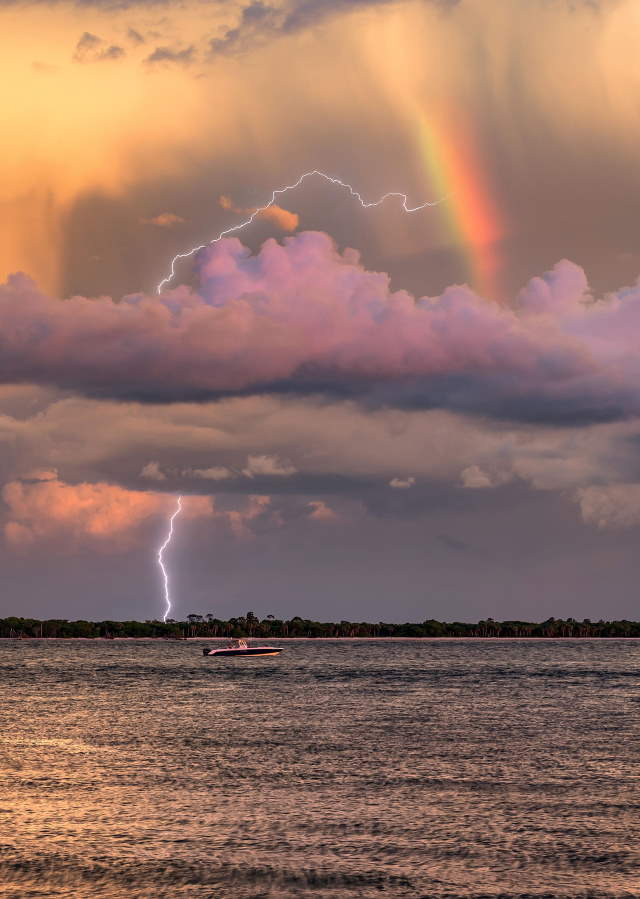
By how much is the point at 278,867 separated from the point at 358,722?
49.2 m

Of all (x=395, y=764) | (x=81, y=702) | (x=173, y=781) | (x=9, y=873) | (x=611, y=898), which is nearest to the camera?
(x=611, y=898)

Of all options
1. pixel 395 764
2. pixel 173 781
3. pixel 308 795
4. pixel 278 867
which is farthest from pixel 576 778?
pixel 278 867

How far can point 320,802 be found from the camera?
148ft

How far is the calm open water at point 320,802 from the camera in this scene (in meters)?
32.1

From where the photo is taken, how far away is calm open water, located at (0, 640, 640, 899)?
3209 cm

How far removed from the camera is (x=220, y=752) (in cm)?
6356

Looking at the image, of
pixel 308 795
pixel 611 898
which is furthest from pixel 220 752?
pixel 611 898

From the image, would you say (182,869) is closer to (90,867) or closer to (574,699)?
(90,867)

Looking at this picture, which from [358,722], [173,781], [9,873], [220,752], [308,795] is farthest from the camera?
[358,722]

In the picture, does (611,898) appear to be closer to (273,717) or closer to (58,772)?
(58,772)

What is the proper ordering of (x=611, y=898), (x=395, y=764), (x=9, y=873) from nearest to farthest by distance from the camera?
(x=611, y=898), (x=9, y=873), (x=395, y=764)

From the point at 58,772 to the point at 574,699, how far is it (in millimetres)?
69415

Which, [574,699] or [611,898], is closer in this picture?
[611,898]

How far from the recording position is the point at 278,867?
33.4 metres
